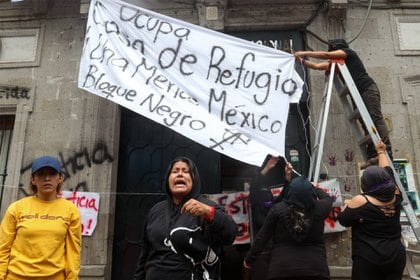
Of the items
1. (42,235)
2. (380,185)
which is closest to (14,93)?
(42,235)

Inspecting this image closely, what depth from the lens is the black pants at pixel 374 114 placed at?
446 centimetres

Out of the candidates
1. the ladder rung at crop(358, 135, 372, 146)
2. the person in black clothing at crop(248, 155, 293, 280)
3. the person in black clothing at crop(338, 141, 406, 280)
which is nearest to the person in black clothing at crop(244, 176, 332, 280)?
the person in black clothing at crop(338, 141, 406, 280)

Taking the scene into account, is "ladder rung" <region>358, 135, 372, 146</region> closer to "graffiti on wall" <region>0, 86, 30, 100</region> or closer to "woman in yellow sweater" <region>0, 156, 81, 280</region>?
"woman in yellow sweater" <region>0, 156, 81, 280</region>

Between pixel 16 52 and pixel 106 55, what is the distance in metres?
2.42

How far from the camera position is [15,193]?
219 inches

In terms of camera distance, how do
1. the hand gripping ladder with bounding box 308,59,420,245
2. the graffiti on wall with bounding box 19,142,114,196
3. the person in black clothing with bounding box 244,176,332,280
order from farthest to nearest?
1. the graffiti on wall with bounding box 19,142,114,196
2. the hand gripping ladder with bounding box 308,59,420,245
3. the person in black clothing with bounding box 244,176,332,280

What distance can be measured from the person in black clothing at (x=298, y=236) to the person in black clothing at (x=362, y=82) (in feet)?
4.72

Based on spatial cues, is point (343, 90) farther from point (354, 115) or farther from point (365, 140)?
point (365, 140)

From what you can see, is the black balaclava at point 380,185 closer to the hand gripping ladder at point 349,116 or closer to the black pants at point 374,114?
the hand gripping ladder at point 349,116

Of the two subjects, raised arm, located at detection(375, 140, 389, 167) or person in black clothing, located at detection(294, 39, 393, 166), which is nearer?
raised arm, located at detection(375, 140, 389, 167)

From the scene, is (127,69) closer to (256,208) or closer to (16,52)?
(256,208)

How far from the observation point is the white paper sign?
531 centimetres

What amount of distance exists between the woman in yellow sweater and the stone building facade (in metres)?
2.14

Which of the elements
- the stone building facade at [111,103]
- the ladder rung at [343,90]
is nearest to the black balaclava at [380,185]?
the ladder rung at [343,90]
